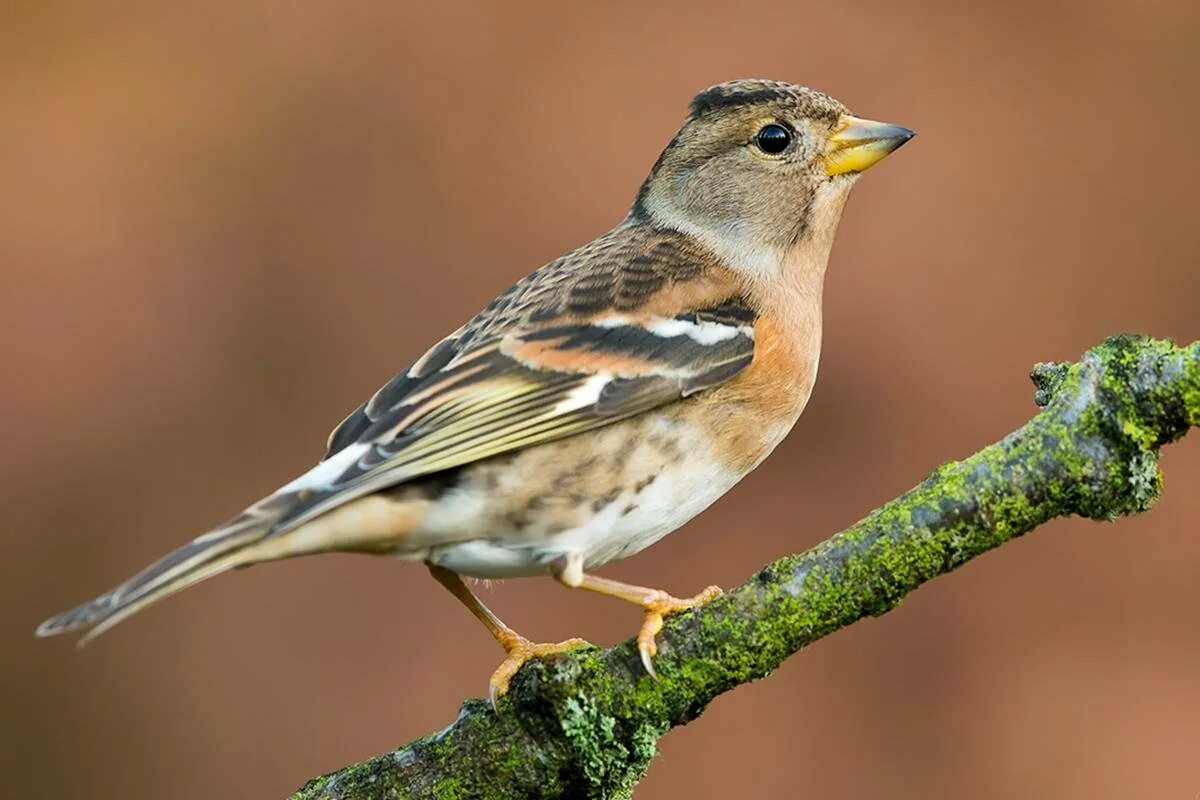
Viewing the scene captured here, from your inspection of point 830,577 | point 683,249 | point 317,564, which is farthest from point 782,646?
point 317,564

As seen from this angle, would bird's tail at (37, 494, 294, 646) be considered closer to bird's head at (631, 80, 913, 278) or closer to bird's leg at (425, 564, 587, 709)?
bird's leg at (425, 564, 587, 709)

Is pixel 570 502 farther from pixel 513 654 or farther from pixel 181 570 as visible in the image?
pixel 181 570

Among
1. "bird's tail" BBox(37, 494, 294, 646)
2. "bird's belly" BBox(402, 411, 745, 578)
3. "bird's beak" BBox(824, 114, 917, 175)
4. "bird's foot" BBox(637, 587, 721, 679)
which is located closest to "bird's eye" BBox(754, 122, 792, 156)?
"bird's beak" BBox(824, 114, 917, 175)

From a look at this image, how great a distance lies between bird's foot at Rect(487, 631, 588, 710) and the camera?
348 centimetres

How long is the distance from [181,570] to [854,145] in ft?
7.72

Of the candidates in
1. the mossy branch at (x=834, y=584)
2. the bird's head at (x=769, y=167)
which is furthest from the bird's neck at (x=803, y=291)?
the mossy branch at (x=834, y=584)

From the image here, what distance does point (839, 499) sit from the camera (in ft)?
23.7

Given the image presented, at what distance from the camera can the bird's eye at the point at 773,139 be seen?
15.1 ft

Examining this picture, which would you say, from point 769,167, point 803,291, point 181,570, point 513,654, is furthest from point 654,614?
point 769,167

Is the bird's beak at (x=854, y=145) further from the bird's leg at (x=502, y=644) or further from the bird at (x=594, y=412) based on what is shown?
the bird's leg at (x=502, y=644)

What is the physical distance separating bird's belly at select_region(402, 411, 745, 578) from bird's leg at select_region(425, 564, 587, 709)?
0.19 m

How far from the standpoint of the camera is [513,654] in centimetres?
386

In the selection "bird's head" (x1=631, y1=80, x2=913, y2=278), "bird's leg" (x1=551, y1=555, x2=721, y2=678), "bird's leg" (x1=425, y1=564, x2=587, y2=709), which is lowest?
"bird's leg" (x1=425, y1=564, x2=587, y2=709)

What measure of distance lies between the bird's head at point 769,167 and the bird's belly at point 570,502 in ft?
2.80
